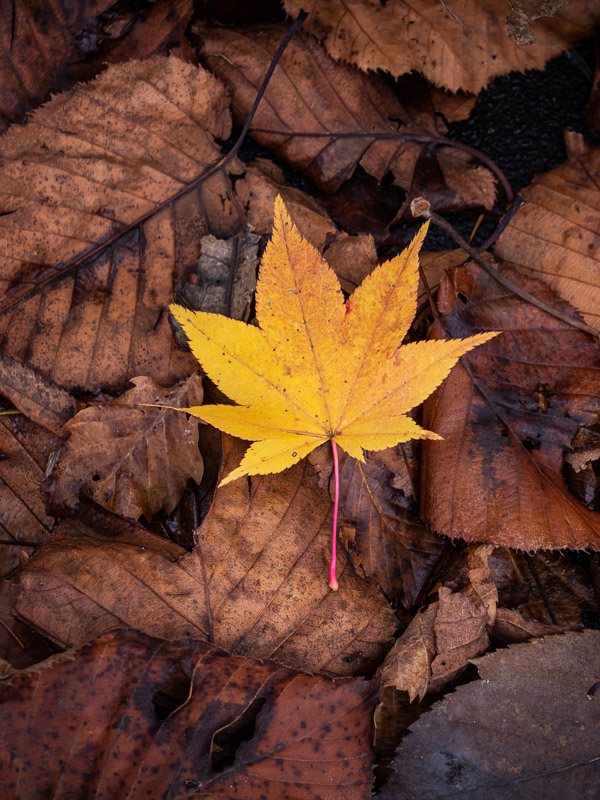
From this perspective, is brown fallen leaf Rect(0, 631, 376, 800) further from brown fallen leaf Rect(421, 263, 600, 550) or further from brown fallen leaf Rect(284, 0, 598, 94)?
brown fallen leaf Rect(284, 0, 598, 94)

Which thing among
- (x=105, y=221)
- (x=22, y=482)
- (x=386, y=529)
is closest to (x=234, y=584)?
(x=386, y=529)

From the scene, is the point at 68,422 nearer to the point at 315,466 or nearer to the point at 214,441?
the point at 214,441

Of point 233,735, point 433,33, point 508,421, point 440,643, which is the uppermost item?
point 433,33

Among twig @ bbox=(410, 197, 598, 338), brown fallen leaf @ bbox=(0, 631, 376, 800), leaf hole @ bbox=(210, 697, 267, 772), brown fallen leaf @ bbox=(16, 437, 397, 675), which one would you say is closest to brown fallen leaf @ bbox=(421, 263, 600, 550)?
twig @ bbox=(410, 197, 598, 338)

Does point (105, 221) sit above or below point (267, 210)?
above

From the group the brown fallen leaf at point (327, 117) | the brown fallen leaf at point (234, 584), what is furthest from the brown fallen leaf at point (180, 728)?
the brown fallen leaf at point (327, 117)

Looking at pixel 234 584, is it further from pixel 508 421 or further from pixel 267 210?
pixel 267 210

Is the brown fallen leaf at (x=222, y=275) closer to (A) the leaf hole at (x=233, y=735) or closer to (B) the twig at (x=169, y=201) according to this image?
(B) the twig at (x=169, y=201)
